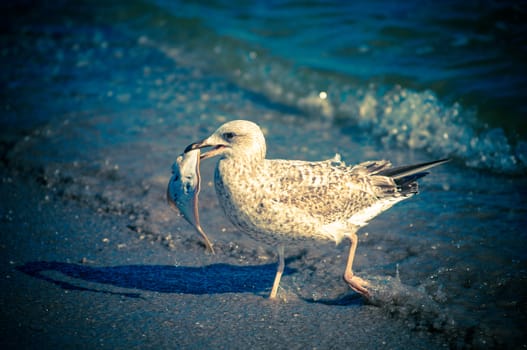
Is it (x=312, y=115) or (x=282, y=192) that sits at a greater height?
(x=282, y=192)

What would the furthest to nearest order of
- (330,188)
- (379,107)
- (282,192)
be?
(379,107), (330,188), (282,192)

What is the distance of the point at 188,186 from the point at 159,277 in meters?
1.04

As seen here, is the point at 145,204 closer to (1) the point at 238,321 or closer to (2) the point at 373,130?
(1) the point at 238,321

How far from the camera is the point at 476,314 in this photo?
160 inches

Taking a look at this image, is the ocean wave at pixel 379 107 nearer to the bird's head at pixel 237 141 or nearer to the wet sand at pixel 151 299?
the wet sand at pixel 151 299

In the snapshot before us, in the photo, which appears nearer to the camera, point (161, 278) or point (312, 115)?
point (161, 278)

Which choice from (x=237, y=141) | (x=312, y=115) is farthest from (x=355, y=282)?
(x=312, y=115)

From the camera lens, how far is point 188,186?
414 cm

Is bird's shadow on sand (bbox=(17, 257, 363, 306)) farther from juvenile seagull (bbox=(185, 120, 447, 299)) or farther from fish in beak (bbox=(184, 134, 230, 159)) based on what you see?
fish in beak (bbox=(184, 134, 230, 159))

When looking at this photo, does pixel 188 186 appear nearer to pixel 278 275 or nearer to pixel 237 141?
pixel 237 141

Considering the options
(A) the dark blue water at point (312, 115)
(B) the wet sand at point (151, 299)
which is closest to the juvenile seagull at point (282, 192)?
(B) the wet sand at point (151, 299)

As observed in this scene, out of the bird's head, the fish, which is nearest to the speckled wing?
the bird's head

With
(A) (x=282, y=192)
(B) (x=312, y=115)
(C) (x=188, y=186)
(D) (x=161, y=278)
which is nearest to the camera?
(C) (x=188, y=186)

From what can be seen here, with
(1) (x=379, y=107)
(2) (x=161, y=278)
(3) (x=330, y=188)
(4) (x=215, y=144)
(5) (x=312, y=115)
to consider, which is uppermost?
(4) (x=215, y=144)
